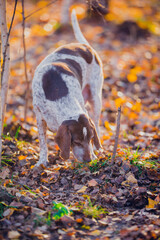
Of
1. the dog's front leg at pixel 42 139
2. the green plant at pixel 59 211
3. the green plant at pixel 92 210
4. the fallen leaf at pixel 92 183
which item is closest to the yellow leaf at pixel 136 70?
the dog's front leg at pixel 42 139

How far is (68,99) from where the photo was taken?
3.98m

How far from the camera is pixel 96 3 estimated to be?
12.6ft

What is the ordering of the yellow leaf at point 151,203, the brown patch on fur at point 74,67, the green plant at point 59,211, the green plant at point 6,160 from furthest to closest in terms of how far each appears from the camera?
the brown patch on fur at point 74,67, the green plant at point 6,160, the yellow leaf at point 151,203, the green plant at point 59,211

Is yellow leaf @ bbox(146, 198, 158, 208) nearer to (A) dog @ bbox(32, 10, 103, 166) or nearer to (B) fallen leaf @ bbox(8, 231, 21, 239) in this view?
(A) dog @ bbox(32, 10, 103, 166)

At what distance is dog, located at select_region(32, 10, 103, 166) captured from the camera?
3635 millimetres

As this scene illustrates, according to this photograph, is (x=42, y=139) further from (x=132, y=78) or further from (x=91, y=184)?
(x=132, y=78)

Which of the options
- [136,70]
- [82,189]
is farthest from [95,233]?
[136,70]

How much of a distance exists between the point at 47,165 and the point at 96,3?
231 cm

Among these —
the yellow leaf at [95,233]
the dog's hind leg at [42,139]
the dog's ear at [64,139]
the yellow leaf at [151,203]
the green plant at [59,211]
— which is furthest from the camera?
Result: the dog's hind leg at [42,139]

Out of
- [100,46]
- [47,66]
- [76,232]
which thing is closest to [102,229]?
[76,232]

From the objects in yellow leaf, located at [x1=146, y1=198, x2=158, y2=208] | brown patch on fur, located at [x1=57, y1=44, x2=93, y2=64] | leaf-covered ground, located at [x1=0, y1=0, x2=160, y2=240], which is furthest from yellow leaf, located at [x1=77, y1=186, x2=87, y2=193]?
brown patch on fur, located at [x1=57, y1=44, x2=93, y2=64]

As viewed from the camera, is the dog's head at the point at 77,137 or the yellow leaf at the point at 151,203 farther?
the dog's head at the point at 77,137

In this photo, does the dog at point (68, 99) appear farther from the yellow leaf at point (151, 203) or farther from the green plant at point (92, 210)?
the yellow leaf at point (151, 203)

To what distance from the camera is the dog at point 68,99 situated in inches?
143
